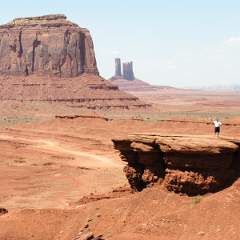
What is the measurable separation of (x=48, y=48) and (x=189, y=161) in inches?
3798

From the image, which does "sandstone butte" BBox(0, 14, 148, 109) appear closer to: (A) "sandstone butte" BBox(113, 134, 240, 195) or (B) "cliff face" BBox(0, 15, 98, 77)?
(B) "cliff face" BBox(0, 15, 98, 77)

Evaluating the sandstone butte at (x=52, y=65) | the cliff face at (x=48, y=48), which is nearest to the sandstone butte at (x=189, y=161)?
the sandstone butte at (x=52, y=65)

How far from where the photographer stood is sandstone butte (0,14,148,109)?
10438 cm

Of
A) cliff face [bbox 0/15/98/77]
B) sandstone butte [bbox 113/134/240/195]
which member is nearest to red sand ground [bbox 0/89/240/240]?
sandstone butte [bbox 113/134/240/195]

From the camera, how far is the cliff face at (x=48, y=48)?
11006 centimetres

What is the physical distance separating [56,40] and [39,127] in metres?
47.7

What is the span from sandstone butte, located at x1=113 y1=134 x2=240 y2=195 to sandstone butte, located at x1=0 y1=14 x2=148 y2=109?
3252 inches

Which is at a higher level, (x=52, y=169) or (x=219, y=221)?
(x=219, y=221)

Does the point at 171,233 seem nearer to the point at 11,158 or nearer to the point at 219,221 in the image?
the point at 219,221

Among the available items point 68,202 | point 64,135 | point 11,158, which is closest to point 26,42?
point 64,135

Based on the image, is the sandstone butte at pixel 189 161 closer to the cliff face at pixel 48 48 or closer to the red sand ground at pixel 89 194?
the red sand ground at pixel 89 194

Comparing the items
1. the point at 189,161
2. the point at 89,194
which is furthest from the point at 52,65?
the point at 189,161

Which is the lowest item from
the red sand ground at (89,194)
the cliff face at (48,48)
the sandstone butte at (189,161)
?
the red sand ground at (89,194)

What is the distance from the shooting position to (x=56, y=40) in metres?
110
